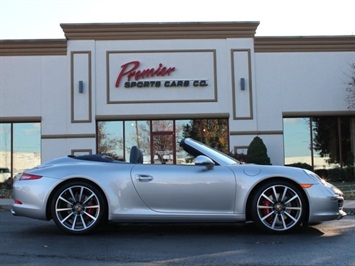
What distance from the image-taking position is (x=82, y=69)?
690 inches

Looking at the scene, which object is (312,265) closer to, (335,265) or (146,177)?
(335,265)

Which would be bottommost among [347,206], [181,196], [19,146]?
[347,206]

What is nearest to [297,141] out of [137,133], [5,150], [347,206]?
[137,133]

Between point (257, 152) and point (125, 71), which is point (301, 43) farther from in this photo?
point (125, 71)

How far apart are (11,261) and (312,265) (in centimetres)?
300

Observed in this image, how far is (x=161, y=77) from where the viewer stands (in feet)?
57.7

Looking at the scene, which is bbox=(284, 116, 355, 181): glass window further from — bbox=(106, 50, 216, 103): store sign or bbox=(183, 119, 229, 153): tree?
bbox=(106, 50, 216, 103): store sign

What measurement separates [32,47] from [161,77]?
5118 millimetres

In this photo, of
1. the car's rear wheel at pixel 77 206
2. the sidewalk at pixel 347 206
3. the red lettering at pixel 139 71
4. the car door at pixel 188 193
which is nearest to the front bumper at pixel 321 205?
the car door at pixel 188 193

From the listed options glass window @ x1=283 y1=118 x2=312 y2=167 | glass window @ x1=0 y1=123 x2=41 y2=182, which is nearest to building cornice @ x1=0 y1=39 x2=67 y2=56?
glass window @ x1=0 y1=123 x2=41 y2=182

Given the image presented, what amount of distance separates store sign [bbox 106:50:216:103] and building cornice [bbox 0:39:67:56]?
189 cm

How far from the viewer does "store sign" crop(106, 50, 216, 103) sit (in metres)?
17.5

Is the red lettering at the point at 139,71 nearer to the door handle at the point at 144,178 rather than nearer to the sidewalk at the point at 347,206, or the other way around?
the sidewalk at the point at 347,206

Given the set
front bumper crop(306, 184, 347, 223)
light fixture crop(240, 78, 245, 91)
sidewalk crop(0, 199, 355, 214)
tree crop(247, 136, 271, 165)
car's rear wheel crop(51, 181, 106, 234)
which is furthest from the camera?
light fixture crop(240, 78, 245, 91)
